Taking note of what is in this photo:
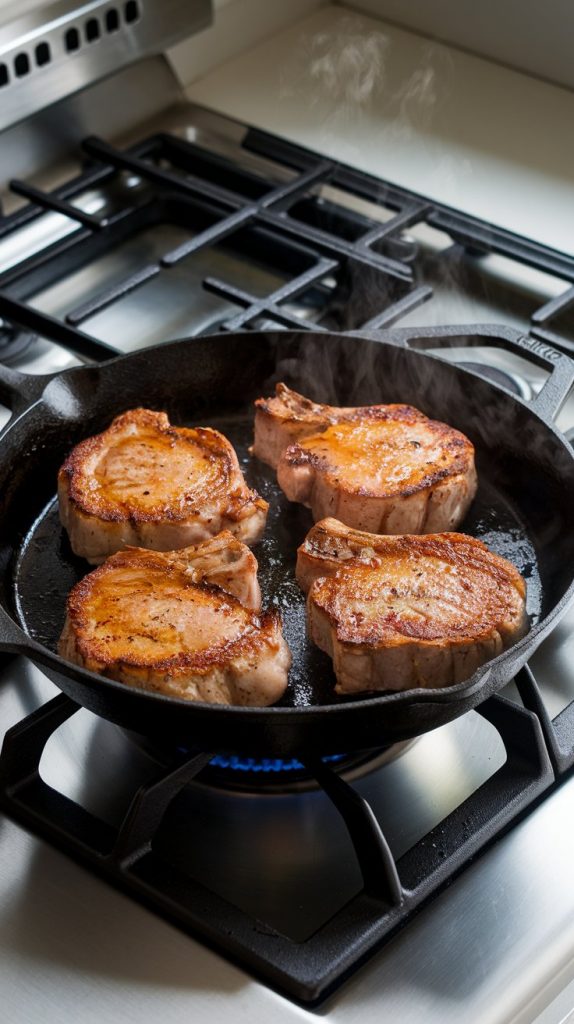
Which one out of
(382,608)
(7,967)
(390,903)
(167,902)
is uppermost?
(382,608)

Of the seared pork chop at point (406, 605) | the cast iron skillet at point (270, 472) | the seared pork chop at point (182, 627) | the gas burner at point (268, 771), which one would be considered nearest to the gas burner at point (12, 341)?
the cast iron skillet at point (270, 472)

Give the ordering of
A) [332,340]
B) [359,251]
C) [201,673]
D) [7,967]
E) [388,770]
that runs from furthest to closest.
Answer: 1. [359,251]
2. [332,340]
3. [388,770]
4. [201,673]
5. [7,967]

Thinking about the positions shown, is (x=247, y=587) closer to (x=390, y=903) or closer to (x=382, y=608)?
(x=382, y=608)

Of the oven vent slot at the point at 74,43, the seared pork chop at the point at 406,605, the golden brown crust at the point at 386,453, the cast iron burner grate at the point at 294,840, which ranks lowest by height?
the cast iron burner grate at the point at 294,840

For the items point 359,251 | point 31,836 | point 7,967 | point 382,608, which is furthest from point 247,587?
point 359,251

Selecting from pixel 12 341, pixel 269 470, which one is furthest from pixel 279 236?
pixel 269 470

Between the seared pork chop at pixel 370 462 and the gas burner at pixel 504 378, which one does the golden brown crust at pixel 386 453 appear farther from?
the gas burner at pixel 504 378

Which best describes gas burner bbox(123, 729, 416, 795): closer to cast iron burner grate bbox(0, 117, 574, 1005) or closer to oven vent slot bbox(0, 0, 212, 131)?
cast iron burner grate bbox(0, 117, 574, 1005)
